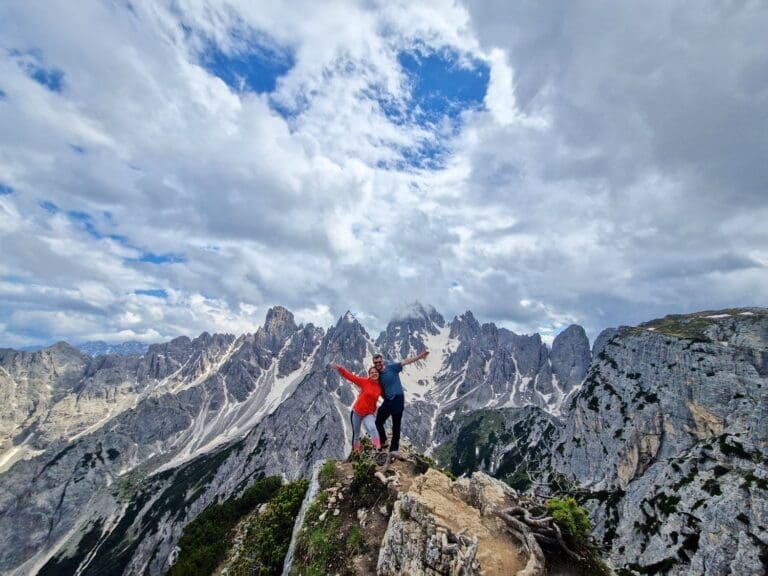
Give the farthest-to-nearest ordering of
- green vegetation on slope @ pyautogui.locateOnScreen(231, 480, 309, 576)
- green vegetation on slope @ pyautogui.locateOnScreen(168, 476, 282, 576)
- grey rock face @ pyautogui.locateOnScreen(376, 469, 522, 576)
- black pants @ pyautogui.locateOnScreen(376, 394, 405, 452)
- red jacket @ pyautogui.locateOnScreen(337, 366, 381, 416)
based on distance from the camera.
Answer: green vegetation on slope @ pyautogui.locateOnScreen(168, 476, 282, 576) → green vegetation on slope @ pyautogui.locateOnScreen(231, 480, 309, 576) → red jacket @ pyautogui.locateOnScreen(337, 366, 381, 416) → black pants @ pyautogui.locateOnScreen(376, 394, 405, 452) → grey rock face @ pyautogui.locateOnScreen(376, 469, 522, 576)

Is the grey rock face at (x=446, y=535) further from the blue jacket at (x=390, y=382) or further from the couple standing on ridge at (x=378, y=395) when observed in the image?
the blue jacket at (x=390, y=382)

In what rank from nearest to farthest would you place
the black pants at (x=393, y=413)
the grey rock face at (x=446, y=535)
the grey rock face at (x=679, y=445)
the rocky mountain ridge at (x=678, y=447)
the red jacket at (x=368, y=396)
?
the grey rock face at (x=446, y=535) < the black pants at (x=393, y=413) < the red jacket at (x=368, y=396) < the rocky mountain ridge at (x=678, y=447) < the grey rock face at (x=679, y=445)

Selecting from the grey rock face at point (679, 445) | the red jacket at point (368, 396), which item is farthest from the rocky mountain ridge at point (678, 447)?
the red jacket at point (368, 396)

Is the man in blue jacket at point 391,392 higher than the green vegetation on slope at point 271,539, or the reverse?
the man in blue jacket at point 391,392

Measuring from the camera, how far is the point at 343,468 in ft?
75.6

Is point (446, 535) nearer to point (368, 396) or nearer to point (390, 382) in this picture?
point (390, 382)

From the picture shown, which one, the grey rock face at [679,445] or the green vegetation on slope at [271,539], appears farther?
the grey rock face at [679,445]

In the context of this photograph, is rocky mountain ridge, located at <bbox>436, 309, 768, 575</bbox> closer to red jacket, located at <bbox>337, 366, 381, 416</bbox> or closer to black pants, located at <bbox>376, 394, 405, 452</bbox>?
black pants, located at <bbox>376, 394, 405, 452</bbox>

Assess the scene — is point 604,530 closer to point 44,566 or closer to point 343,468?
point 343,468

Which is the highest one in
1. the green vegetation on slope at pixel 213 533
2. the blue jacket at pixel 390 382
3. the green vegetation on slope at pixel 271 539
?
the blue jacket at pixel 390 382

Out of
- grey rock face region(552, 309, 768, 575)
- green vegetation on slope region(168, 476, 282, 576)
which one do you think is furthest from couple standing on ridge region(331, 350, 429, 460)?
grey rock face region(552, 309, 768, 575)

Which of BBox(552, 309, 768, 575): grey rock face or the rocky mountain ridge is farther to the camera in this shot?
BBox(552, 309, 768, 575): grey rock face

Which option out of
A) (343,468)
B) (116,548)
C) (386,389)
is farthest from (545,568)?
(116,548)

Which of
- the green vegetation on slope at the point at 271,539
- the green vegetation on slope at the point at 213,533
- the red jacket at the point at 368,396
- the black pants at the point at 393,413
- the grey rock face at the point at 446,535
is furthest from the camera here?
the green vegetation on slope at the point at 213,533
